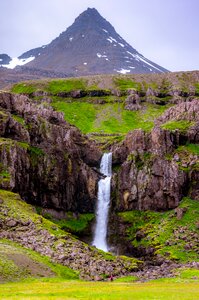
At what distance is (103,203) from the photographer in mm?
127500

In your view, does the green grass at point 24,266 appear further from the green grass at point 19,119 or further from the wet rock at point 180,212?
the green grass at point 19,119

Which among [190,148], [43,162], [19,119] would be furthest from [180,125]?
[19,119]

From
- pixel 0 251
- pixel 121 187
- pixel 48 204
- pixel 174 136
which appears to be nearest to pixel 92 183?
pixel 121 187

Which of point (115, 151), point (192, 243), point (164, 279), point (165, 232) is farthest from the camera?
point (115, 151)

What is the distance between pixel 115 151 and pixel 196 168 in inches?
1193

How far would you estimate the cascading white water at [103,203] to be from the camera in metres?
114

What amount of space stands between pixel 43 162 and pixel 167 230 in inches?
1567

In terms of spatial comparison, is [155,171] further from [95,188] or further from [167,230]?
[167,230]

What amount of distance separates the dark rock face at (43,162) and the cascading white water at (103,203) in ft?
7.40

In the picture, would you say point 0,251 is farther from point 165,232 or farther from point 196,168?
point 196,168

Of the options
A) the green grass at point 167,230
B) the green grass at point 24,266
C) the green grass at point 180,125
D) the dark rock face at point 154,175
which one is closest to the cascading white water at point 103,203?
the dark rock face at point 154,175

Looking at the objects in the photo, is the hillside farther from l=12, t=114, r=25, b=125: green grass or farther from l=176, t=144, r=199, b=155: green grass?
l=12, t=114, r=25, b=125: green grass

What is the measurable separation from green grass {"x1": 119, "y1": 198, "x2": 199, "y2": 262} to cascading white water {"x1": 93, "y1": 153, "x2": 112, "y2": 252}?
606 centimetres

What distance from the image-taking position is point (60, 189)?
396 ft
